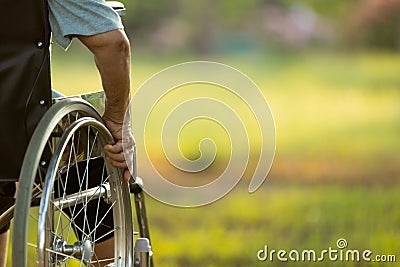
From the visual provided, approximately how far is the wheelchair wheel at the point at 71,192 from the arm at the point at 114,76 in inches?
1.4

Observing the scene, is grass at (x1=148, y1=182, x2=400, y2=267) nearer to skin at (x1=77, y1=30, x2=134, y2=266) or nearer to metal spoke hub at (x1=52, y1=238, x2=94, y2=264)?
skin at (x1=77, y1=30, x2=134, y2=266)

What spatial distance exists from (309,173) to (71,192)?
377 centimetres

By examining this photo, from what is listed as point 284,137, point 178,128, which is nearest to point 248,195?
point 284,137

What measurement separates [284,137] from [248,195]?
177cm

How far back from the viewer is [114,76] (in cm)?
281

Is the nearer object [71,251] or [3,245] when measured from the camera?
[71,251]

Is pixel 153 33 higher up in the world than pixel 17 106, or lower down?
higher up

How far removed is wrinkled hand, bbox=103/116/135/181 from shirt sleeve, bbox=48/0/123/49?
299 millimetres

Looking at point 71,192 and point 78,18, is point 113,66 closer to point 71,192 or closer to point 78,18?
point 78,18

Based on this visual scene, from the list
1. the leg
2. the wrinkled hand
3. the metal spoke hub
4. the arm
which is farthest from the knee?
the leg

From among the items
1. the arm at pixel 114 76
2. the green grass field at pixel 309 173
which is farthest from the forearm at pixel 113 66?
the green grass field at pixel 309 173

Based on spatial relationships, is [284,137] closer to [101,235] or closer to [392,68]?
[392,68]

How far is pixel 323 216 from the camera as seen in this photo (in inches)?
209

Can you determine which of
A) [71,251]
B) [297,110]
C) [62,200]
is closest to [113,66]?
[62,200]
